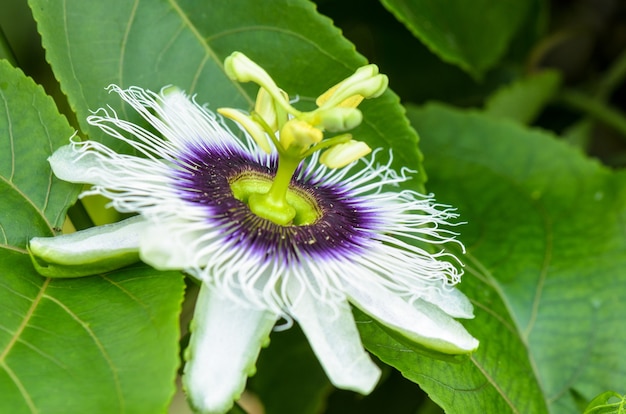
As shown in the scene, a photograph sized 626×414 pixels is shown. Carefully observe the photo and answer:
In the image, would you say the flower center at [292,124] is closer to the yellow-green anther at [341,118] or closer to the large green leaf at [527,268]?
the yellow-green anther at [341,118]

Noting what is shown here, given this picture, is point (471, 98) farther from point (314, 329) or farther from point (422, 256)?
point (314, 329)

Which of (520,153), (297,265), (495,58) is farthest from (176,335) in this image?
(495,58)

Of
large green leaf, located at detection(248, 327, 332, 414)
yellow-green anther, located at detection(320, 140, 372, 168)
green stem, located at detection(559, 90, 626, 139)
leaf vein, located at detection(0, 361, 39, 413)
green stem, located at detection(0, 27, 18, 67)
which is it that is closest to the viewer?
leaf vein, located at detection(0, 361, 39, 413)

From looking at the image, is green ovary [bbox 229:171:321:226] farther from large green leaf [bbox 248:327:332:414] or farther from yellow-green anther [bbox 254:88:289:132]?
large green leaf [bbox 248:327:332:414]

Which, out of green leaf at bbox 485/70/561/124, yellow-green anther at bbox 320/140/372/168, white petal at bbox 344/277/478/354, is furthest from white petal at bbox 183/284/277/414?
green leaf at bbox 485/70/561/124

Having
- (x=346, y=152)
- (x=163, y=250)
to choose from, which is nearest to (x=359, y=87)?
(x=346, y=152)

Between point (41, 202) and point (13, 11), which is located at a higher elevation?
point (41, 202)

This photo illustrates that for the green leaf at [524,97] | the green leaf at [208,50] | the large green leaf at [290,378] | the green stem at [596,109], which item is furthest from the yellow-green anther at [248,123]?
the green stem at [596,109]

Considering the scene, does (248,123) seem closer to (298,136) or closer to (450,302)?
(298,136)
